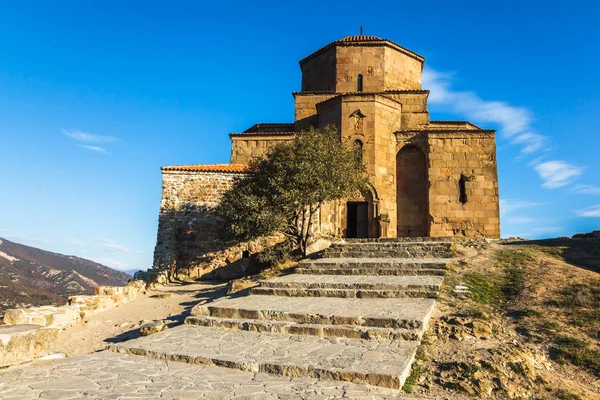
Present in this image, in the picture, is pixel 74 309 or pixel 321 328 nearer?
pixel 321 328

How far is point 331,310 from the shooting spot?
7547 millimetres

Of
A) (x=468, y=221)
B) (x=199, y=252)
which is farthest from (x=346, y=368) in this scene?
(x=468, y=221)

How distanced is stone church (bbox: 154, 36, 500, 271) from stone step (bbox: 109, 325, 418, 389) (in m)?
11.6

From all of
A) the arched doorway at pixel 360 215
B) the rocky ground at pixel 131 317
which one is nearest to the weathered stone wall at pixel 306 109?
the arched doorway at pixel 360 215

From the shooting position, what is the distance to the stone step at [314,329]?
626 centimetres

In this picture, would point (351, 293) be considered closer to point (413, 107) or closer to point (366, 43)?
point (413, 107)

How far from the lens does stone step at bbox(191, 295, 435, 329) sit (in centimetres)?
670

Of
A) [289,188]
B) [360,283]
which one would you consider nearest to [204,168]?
[289,188]

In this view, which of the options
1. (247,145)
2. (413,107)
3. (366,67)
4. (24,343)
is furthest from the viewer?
(366,67)

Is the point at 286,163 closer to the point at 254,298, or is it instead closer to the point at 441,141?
the point at 254,298

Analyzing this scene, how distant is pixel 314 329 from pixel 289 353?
1.04 m

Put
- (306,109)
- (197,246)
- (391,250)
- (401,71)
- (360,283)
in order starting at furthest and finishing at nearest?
(401,71)
(306,109)
(197,246)
(391,250)
(360,283)

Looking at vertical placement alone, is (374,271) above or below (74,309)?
above

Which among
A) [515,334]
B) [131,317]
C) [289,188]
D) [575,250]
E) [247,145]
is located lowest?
[131,317]
